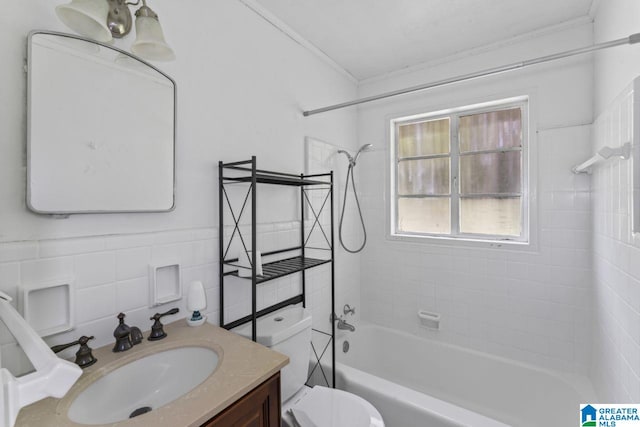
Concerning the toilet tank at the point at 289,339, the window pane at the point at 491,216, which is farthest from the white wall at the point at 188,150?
the window pane at the point at 491,216

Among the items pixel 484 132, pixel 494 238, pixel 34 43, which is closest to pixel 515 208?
pixel 494 238

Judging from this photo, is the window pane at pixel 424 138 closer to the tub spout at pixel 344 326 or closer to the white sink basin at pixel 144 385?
the tub spout at pixel 344 326

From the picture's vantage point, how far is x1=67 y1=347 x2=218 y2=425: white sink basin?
88 centimetres

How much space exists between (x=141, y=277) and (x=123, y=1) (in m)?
1.00

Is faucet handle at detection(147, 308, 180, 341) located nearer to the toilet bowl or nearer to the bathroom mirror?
the bathroom mirror

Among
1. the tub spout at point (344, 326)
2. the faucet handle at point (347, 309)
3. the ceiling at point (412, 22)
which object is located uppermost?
the ceiling at point (412, 22)

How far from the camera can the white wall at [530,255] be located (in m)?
1.88

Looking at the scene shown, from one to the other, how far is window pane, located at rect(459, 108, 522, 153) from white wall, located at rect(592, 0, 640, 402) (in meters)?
0.47

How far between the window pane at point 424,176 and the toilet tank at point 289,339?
1.56 meters

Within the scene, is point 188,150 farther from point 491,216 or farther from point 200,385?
point 491,216

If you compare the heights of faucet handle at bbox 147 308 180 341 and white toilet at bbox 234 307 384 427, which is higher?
Answer: faucet handle at bbox 147 308 180 341

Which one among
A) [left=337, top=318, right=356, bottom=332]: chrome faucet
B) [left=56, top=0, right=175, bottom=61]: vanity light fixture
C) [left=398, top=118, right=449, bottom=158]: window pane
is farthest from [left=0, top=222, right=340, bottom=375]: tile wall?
[left=398, top=118, right=449, bottom=158]: window pane

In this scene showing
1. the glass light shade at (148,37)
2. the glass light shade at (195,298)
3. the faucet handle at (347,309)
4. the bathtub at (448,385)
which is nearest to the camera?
the glass light shade at (148,37)

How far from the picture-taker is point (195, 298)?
4.07 ft
